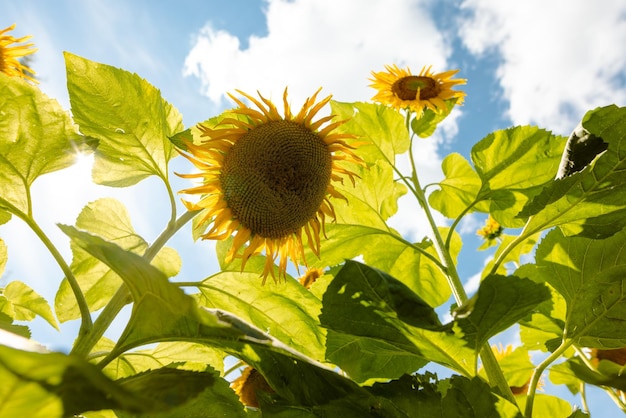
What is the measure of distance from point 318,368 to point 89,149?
2.42 feet

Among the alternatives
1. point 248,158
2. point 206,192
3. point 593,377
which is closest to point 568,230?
point 593,377

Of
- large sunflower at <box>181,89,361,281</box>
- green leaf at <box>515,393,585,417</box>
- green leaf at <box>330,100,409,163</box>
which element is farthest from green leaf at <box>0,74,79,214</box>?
green leaf at <box>515,393,585,417</box>

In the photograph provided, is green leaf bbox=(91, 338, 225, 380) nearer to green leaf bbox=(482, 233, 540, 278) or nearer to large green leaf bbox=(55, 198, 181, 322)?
large green leaf bbox=(55, 198, 181, 322)

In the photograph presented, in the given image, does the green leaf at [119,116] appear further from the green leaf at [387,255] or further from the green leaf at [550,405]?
the green leaf at [550,405]

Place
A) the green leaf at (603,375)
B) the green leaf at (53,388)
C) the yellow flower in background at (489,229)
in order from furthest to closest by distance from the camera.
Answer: the yellow flower in background at (489,229)
the green leaf at (603,375)
the green leaf at (53,388)

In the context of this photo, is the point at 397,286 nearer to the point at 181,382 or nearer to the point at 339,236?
the point at 181,382

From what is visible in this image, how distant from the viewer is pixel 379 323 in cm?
108

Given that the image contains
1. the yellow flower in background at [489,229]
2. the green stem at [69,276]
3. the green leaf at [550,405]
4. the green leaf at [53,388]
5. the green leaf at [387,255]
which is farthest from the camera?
the yellow flower in background at [489,229]

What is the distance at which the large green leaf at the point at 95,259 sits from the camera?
58.9 inches

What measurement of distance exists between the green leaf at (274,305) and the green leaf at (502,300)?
1.74 feet

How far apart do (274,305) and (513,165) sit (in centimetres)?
84

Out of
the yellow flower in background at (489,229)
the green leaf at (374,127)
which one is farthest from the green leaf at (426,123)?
the yellow flower in background at (489,229)

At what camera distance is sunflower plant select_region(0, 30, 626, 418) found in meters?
0.87

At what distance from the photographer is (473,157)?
5.85 ft
